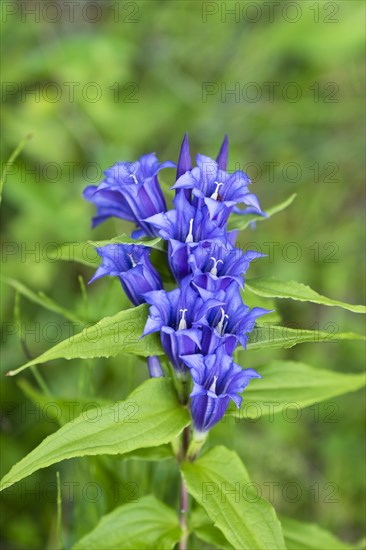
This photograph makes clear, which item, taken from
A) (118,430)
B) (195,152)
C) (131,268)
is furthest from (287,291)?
(195,152)

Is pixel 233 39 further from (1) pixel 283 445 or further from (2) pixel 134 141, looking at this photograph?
(1) pixel 283 445

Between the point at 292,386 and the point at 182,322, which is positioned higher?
the point at 182,322

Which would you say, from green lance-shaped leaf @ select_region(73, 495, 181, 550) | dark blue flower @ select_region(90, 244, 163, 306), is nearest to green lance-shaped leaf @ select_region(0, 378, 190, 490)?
dark blue flower @ select_region(90, 244, 163, 306)

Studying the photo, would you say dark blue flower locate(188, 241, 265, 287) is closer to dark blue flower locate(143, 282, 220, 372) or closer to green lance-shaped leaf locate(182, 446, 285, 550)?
dark blue flower locate(143, 282, 220, 372)

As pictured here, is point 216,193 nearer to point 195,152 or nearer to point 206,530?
point 206,530

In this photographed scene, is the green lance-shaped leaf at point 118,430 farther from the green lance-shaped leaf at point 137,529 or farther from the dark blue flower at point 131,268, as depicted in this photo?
the green lance-shaped leaf at point 137,529

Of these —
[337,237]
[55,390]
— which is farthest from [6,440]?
[337,237]
